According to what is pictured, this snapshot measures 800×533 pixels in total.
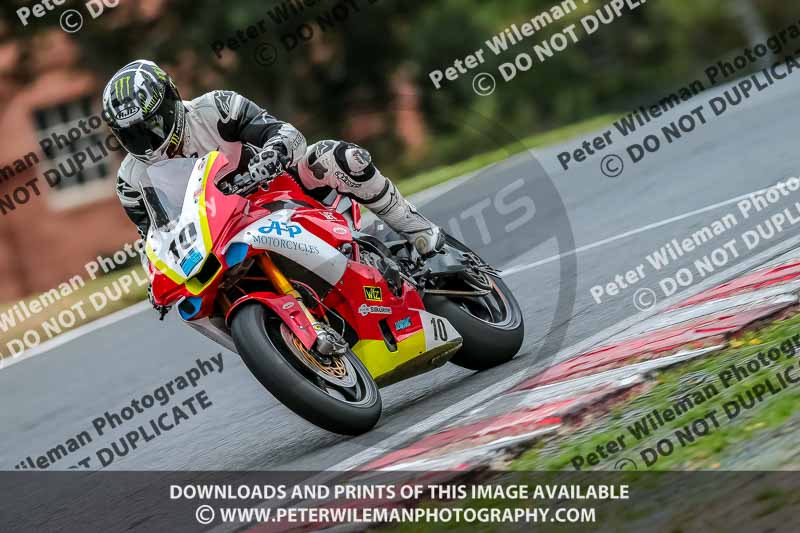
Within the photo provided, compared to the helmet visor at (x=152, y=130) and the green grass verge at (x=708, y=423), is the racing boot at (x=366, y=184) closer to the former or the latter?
the helmet visor at (x=152, y=130)

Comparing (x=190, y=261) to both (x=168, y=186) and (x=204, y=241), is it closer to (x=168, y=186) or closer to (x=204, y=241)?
(x=204, y=241)

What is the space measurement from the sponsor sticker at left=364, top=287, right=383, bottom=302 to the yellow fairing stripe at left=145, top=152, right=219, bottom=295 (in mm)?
885

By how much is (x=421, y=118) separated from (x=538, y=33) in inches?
1345

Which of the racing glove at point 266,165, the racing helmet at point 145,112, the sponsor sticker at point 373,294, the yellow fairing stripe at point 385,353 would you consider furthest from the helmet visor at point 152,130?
the yellow fairing stripe at point 385,353

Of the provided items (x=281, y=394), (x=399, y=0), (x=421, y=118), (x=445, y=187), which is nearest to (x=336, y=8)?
(x=399, y=0)

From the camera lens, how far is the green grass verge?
4324 millimetres

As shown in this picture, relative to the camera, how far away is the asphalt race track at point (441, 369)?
21.6ft

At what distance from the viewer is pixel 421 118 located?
6.63 metres

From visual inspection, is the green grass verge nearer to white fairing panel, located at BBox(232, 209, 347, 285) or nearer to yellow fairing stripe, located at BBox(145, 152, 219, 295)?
white fairing panel, located at BBox(232, 209, 347, 285)

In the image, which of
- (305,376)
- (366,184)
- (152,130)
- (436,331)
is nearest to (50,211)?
(366,184)

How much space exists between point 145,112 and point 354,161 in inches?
44.7

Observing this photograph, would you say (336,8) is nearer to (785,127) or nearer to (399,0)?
(399,0)

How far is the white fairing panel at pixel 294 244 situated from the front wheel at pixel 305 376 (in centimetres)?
30

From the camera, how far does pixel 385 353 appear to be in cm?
617
